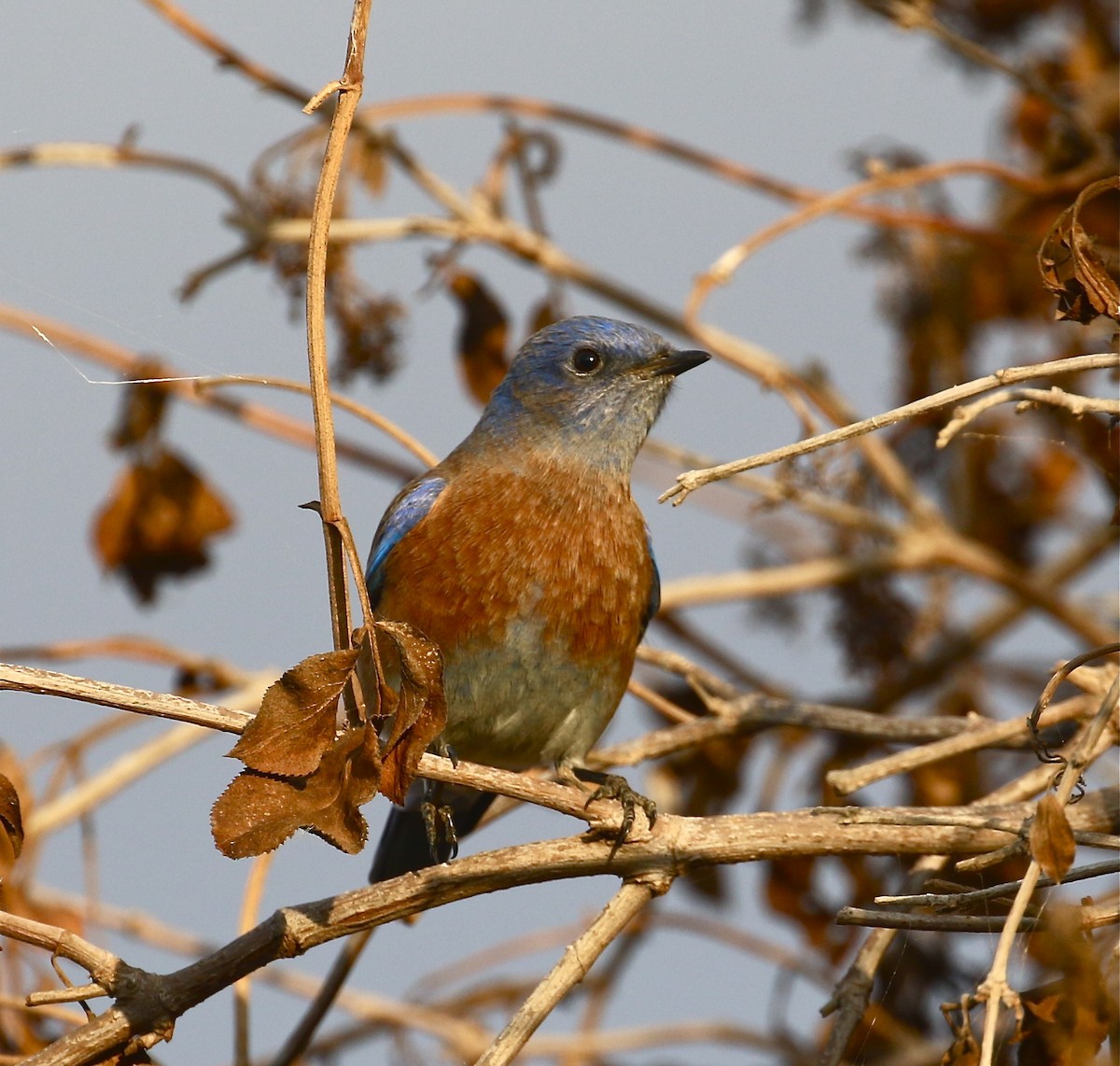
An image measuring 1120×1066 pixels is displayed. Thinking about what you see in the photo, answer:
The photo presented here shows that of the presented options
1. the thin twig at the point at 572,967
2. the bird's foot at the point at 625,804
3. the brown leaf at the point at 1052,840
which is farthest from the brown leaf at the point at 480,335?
the brown leaf at the point at 1052,840

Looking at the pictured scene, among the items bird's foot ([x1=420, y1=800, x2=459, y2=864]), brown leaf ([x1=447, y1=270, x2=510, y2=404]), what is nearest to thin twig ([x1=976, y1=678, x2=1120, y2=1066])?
bird's foot ([x1=420, y1=800, x2=459, y2=864])

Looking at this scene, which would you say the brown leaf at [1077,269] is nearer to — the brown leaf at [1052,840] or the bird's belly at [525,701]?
the brown leaf at [1052,840]

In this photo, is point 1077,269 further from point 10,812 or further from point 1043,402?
point 10,812

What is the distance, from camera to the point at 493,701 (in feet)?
13.7

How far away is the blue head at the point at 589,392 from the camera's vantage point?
474 cm

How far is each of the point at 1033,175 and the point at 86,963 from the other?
169 inches

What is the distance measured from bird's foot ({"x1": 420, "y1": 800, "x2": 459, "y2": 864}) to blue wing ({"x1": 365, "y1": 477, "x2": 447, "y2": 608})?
2.02 feet

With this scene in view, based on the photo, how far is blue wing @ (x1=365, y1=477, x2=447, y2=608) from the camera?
443cm

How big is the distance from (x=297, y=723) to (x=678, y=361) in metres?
2.75

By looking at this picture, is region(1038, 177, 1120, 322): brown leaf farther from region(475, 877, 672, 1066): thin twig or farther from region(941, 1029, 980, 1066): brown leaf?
region(475, 877, 672, 1066): thin twig

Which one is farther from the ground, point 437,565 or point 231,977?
point 437,565

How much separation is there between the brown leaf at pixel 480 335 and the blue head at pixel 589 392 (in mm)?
153

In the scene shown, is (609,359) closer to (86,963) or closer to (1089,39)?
(1089,39)

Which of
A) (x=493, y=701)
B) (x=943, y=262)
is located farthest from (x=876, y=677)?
(x=493, y=701)
